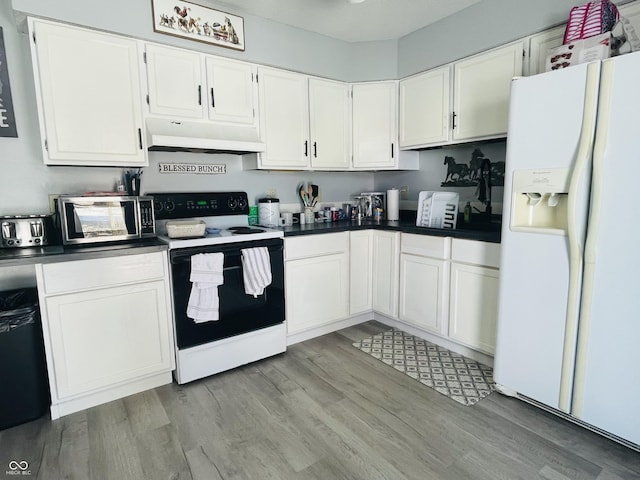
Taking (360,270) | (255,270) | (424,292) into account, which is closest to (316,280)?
(360,270)

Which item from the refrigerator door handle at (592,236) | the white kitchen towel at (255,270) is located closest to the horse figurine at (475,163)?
the refrigerator door handle at (592,236)

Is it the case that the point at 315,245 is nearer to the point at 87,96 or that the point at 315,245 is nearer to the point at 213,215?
the point at 213,215

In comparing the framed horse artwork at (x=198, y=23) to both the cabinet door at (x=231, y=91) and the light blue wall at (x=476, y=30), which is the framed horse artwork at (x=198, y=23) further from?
the light blue wall at (x=476, y=30)

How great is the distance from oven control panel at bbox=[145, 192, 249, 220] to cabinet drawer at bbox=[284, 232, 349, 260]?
59 cm

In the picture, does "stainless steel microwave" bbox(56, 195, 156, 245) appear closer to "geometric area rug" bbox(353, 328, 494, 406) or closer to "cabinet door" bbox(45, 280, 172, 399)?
"cabinet door" bbox(45, 280, 172, 399)

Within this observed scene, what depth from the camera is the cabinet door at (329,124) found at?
3.05 meters

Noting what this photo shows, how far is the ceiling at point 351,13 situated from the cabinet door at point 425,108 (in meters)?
0.41

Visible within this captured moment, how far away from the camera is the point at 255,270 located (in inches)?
95.6

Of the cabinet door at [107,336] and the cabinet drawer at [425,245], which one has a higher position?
the cabinet drawer at [425,245]

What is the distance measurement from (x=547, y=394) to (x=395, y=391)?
2.65 feet

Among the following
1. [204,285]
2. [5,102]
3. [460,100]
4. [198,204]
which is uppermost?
[460,100]

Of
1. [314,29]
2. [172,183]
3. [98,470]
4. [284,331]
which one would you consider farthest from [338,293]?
[314,29]

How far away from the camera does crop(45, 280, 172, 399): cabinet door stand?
192 cm

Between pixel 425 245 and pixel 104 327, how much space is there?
2.19m
